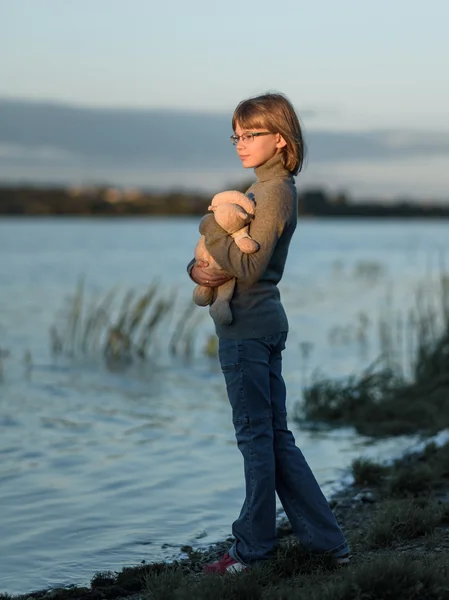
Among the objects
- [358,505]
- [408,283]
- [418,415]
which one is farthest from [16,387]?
[408,283]

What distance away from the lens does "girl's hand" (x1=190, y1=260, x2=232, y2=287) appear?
412cm

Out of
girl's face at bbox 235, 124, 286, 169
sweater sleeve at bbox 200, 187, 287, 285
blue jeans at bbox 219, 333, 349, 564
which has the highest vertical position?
girl's face at bbox 235, 124, 286, 169

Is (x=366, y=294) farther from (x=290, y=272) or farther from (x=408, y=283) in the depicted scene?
(x=290, y=272)

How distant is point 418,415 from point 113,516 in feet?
13.1

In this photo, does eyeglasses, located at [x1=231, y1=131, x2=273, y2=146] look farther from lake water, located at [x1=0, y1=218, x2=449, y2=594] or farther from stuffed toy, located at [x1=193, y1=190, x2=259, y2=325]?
lake water, located at [x1=0, y1=218, x2=449, y2=594]

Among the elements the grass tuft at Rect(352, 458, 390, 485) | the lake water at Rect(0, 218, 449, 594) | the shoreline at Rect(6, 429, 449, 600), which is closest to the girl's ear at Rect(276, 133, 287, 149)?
the shoreline at Rect(6, 429, 449, 600)

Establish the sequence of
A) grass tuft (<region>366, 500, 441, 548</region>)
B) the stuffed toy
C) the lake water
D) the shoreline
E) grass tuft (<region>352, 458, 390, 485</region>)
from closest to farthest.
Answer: the stuffed toy < the shoreline < grass tuft (<region>366, 500, 441, 548</region>) < the lake water < grass tuft (<region>352, 458, 390, 485</region>)

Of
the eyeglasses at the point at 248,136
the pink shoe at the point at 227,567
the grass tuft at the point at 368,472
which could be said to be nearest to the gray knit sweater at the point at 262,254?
the eyeglasses at the point at 248,136

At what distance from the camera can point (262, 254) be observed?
4027 mm

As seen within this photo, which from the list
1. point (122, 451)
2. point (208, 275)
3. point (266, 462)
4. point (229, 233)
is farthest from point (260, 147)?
point (122, 451)

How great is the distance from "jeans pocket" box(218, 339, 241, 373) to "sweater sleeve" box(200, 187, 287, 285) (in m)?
0.29

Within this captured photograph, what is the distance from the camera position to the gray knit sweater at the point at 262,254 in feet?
13.2

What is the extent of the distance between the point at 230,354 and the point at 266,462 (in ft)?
1.67

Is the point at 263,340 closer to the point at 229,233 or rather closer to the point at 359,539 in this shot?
the point at 229,233
